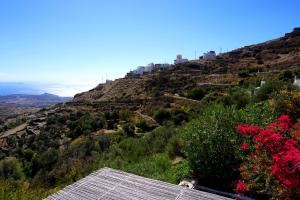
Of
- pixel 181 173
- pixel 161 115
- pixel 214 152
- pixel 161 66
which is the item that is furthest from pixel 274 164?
pixel 161 66

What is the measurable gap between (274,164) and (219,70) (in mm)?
66144

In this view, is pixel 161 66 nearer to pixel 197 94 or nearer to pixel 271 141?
pixel 197 94

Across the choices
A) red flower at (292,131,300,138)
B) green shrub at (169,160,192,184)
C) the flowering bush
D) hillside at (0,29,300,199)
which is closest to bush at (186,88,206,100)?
hillside at (0,29,300,199)

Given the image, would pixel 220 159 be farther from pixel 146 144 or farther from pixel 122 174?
pixel 146 144

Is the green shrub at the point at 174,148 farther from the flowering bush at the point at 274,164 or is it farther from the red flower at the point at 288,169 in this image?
the red flower at the point at 288,169

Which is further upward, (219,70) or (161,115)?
(219,70)

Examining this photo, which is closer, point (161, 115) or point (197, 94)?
point (161, 115)

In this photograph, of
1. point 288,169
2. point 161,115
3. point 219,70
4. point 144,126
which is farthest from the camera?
point 219,70

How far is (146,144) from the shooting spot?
18.1 meters

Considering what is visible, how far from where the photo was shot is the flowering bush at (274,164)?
20.5ft

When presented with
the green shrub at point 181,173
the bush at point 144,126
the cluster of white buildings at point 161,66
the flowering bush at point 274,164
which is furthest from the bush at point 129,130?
the cluster of white buildings at point 161,66

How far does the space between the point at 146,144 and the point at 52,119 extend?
3654 centimetres

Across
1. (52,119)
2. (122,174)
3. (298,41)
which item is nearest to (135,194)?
(122,174)

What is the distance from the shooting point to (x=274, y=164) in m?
6.62
